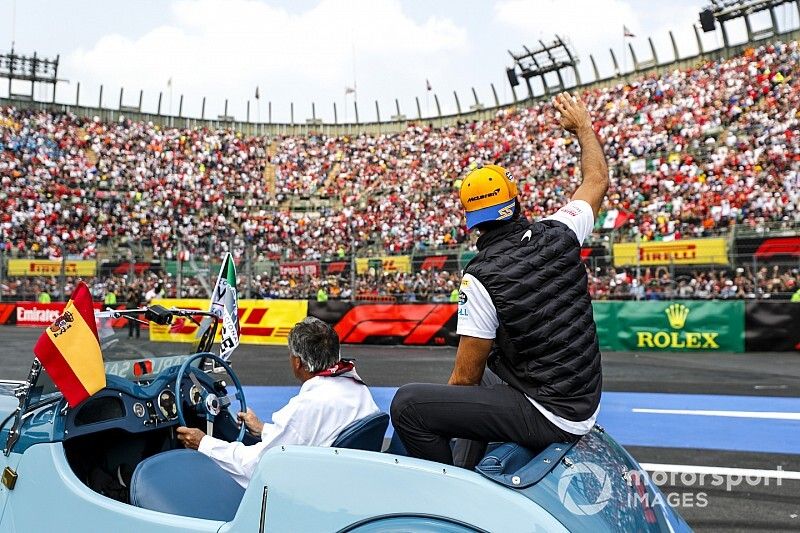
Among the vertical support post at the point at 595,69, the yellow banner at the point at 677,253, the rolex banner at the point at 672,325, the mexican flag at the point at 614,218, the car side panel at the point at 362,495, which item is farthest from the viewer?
the vertical support post at the point at 595,69

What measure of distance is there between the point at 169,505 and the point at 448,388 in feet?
4.21

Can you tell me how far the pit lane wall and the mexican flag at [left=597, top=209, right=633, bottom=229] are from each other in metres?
8.12

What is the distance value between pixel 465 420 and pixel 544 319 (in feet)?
1.62

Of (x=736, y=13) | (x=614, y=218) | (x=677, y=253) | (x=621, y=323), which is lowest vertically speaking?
(x=621, y=323)

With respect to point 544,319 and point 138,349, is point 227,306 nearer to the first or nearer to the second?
point 138,349

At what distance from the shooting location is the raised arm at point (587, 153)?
3.53 meters

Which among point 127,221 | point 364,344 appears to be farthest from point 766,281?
point 127,221

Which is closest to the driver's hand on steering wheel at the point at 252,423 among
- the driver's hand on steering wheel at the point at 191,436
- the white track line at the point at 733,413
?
the driver's hand on steering wheel at the point at 191,436

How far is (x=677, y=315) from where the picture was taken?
50.2 feet

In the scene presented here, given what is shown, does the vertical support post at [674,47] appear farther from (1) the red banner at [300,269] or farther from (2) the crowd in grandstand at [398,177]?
(1) the red banner at [300,269]

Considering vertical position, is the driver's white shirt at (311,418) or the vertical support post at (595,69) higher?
the vertical support post at (595,69)

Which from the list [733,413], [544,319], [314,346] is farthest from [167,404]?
[733,413]

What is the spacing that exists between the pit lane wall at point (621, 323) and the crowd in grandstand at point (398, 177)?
974 millimetres

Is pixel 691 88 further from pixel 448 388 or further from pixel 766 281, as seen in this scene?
pixel 448 388
